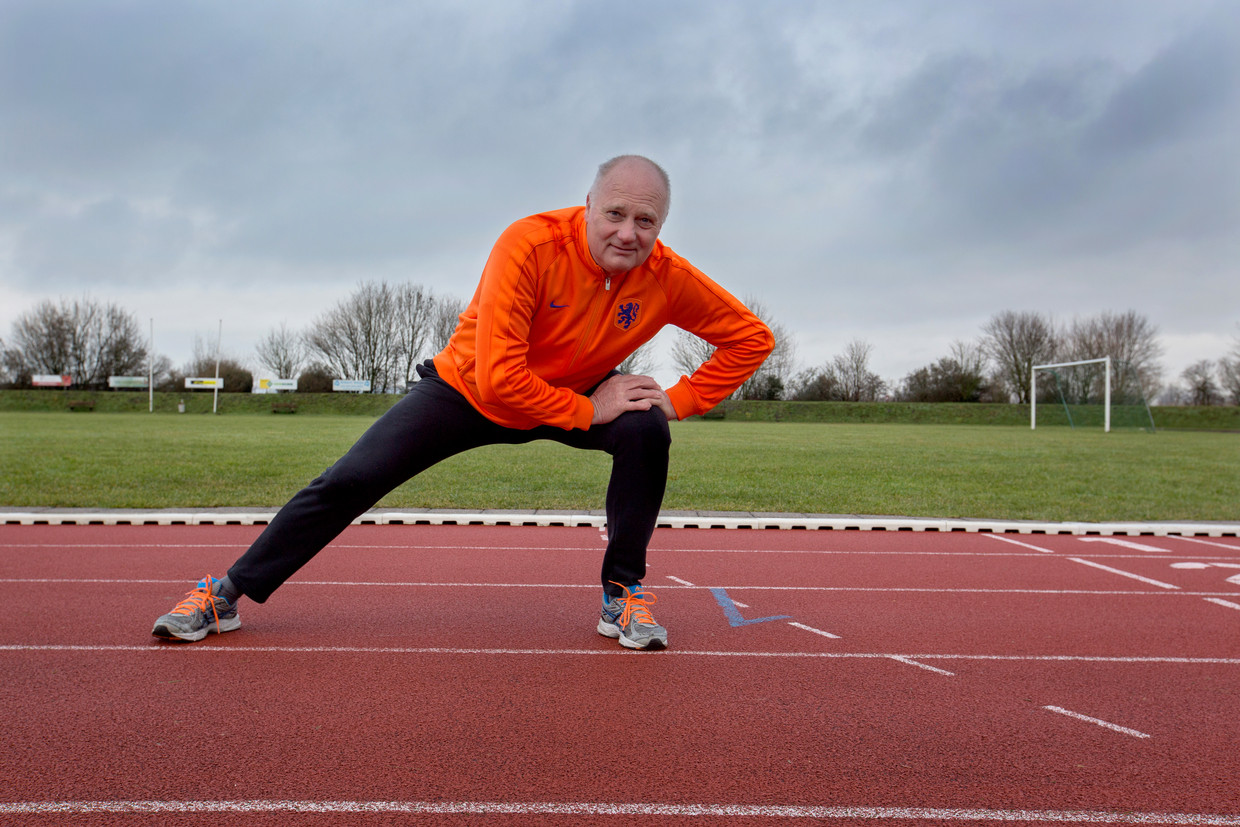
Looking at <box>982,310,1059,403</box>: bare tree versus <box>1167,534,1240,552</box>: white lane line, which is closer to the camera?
<box>1167,534,1240,552</box>: white lane line

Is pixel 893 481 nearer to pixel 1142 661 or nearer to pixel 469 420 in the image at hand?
pixel 1142 661

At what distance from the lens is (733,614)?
3824 millimetres

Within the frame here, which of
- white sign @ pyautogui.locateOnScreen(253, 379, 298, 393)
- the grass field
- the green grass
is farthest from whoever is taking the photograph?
white sign @ pyautogui.locateOnScreen(253, 379, 298, 393)

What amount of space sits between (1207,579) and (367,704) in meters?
5.02

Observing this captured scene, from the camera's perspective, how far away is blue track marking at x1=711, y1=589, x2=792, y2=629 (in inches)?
144

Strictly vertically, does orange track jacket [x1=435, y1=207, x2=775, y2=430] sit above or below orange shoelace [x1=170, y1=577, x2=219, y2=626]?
above

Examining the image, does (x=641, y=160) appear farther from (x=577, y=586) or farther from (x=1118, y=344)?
(x=1118, y=344)

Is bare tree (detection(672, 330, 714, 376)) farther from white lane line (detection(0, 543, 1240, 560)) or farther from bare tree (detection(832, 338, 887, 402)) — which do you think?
white lane line (detection(0, 543, 1240, 560))

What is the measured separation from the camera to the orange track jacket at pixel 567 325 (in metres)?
2.79

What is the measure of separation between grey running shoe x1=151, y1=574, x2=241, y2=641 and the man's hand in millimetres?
1714

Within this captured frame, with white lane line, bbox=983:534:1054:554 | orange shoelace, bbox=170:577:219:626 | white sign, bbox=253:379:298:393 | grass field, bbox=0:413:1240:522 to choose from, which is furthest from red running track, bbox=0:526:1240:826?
white sign, bbox=253:379:298:393

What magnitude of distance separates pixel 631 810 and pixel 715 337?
1.98 meters

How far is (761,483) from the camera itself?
10.2 metres

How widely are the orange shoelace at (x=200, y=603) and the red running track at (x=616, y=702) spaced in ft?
0.44
